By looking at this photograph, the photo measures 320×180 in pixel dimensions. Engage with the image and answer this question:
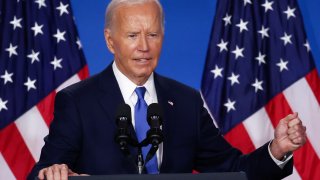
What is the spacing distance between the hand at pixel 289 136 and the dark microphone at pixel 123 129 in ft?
1.83

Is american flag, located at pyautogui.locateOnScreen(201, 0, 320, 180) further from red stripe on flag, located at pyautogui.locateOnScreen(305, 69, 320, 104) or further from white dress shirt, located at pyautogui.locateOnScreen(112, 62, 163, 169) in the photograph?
white dress shirt, located at pyautogui.locateOnScreen(112, 62, 163, 169)

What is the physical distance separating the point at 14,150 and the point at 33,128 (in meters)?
0.17

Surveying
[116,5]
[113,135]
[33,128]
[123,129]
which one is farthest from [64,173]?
[33,128]

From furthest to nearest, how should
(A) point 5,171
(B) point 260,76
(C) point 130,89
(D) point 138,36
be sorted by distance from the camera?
(B) point 260,76 → (A) point 5,171 → (C) point 130,89 → (D) point 138,36

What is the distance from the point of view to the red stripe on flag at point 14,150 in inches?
150

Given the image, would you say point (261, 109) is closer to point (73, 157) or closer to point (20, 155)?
point (20, 155)

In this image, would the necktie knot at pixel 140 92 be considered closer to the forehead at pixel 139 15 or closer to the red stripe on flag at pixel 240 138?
the forehead at pixel 139 15

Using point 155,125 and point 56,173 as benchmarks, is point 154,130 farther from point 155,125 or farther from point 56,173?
point 56,173

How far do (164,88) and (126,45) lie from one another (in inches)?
10.7

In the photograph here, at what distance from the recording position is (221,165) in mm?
2225

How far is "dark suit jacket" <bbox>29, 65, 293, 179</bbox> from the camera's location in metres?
2.03

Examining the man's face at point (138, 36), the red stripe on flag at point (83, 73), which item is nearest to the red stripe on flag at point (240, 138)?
the red stripe on flag at point (83, 73)

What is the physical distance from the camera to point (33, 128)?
12.6 ft

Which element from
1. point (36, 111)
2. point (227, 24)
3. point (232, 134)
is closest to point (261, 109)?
point (232, 134)
